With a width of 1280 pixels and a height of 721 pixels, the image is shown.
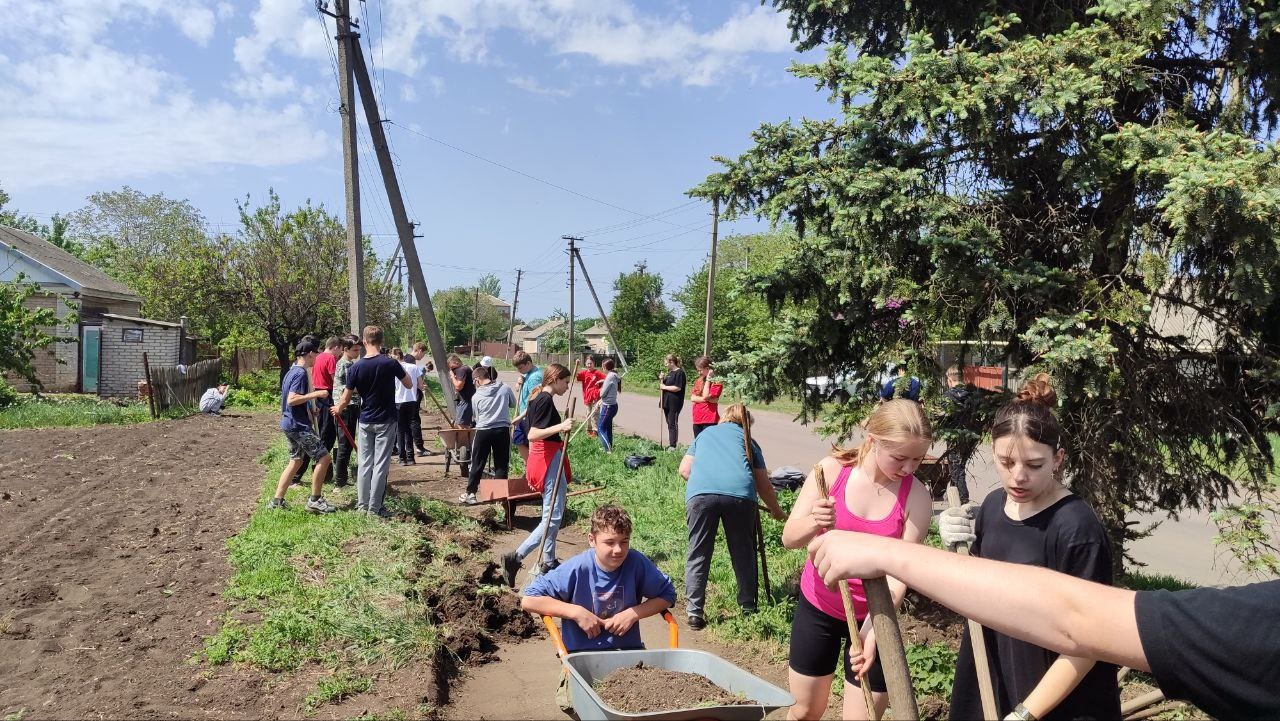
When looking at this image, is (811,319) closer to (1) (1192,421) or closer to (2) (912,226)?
(2) (912,226)

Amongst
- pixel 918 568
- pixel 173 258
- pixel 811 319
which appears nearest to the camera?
pixel 918 568

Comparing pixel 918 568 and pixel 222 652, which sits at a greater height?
pixel 918 568

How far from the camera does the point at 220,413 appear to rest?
21.9 m

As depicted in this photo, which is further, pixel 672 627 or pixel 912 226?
pixel 912 226

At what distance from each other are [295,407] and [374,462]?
1106 mm

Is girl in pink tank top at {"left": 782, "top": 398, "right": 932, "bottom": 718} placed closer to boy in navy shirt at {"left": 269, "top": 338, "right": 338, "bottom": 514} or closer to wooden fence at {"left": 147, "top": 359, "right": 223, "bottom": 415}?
boy in navy shirt at {"left": 269, "top": 338, "right": 338, "bottom": 514}

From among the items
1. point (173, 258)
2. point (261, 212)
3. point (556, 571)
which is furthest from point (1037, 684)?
point (173, 258)

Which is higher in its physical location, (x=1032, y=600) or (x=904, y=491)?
(x=1032, y=600)

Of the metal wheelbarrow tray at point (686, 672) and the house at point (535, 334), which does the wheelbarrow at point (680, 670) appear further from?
the house at point (535, 334)

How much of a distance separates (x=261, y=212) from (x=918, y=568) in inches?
1193

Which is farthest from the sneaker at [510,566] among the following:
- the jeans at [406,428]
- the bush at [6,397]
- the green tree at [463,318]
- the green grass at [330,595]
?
the green tree at [463,318]

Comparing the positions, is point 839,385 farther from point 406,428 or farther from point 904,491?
point 406,428

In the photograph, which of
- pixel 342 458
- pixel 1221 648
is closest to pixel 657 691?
pixel 1221 648

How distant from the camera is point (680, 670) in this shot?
3703 millimetres
